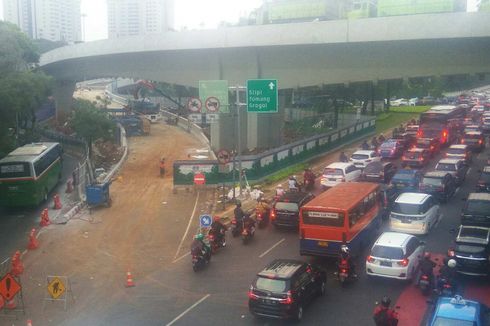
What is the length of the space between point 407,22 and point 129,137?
34392 mm

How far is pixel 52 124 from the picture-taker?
218 ft

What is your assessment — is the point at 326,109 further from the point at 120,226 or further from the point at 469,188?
the point at 120,226

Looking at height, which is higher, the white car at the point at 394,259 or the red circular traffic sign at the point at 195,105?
the red circular traffic sign at the point at 195,105

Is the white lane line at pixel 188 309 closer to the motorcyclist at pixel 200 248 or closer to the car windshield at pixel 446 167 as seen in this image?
the motorcyclist at pixel 200 248

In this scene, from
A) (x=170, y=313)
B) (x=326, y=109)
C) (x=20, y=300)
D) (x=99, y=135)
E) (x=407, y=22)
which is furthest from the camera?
(x=326, y=109)

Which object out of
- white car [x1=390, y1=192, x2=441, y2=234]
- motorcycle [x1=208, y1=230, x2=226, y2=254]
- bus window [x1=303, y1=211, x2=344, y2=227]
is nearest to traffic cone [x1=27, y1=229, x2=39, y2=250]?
motorcycle [x1=208, y1=230, x2=226, y2=254]

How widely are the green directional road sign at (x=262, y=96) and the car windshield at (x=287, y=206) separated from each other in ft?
23.7

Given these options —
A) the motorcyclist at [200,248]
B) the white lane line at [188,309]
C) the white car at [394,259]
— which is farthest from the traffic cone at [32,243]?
the white car at [394,259]

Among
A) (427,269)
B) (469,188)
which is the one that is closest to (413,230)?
(427,269)

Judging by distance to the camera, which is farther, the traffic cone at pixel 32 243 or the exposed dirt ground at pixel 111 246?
the traffic cone at pixel 32 243

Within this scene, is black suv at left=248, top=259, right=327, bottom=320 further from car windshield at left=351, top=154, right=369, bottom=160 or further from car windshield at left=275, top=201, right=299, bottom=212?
car windshield at left=351, top=154, right=369, bottom=160

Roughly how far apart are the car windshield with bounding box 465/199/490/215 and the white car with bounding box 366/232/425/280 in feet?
17.3

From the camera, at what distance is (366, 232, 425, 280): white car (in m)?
16.5

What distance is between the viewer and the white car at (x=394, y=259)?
16453 millimetres
